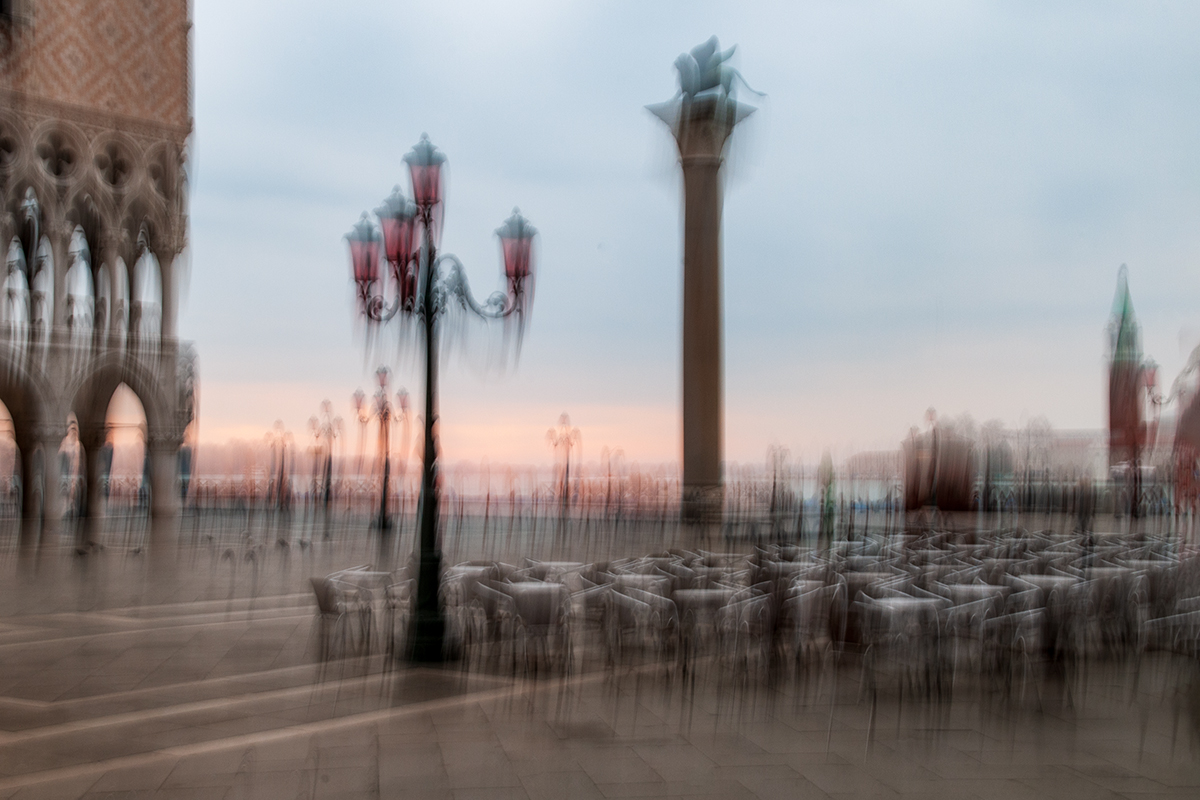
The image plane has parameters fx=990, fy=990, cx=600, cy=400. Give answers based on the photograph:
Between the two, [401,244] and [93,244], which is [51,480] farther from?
[401,244]

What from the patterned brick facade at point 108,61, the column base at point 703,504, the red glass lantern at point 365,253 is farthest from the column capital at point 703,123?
the red glass lantern at point 365,253

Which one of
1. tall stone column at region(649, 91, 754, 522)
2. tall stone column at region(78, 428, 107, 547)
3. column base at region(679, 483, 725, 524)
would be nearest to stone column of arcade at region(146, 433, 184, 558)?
tall stone column at region(78, 428, 107, 547)

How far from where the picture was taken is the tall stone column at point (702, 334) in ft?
76.9

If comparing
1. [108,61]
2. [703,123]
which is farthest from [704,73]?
[108,61]

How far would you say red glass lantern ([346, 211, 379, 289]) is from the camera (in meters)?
9.88

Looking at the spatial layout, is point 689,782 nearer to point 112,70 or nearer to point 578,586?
point 578,586

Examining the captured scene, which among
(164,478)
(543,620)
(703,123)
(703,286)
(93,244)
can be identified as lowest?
(543,620)

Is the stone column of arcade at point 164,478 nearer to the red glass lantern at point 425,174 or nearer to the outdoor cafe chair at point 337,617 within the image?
the outdoor cafe chair at point 337,617

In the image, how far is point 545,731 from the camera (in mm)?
6176

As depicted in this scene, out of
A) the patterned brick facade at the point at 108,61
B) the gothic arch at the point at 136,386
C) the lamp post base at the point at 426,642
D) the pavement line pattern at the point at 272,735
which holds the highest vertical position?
the patterned brick facade at the point at 108,61

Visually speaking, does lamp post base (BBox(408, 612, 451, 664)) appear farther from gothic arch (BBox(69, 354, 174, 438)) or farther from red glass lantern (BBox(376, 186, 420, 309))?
gothic arch (BBox(69, 354, 174, 438))

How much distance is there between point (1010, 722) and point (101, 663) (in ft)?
23.7

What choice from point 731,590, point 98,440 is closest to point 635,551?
point 731,590

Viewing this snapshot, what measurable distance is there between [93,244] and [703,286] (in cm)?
1837
